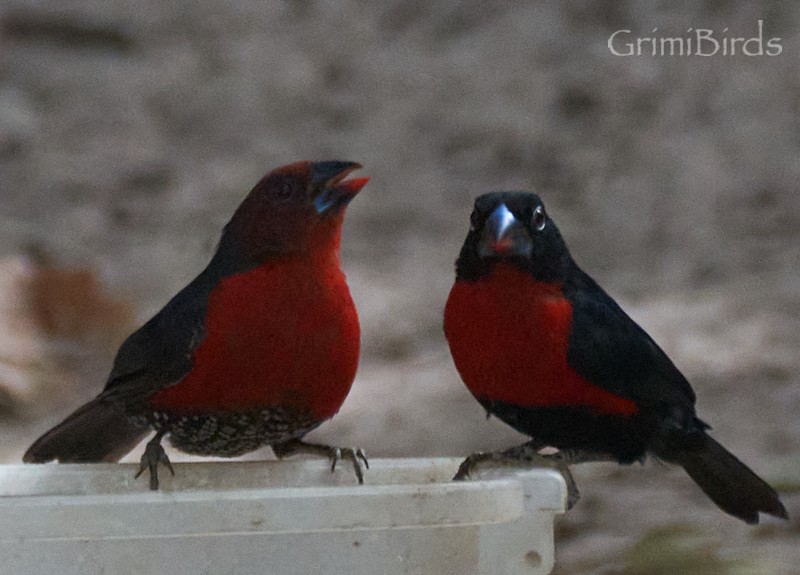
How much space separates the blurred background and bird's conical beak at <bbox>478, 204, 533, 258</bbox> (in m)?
2.33

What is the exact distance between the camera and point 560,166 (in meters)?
6.41

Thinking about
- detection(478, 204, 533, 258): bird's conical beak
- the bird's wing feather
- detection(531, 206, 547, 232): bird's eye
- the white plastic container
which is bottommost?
the white plastic container

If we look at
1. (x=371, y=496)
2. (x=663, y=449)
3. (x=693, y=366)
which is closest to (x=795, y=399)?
(x=693, y=366)

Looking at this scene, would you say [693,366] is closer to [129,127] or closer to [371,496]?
[129,127]

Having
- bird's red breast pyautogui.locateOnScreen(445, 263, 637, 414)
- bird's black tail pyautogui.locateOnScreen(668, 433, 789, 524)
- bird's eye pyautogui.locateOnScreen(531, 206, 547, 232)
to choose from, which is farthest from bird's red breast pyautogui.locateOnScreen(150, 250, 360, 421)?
bird's black tail pyautogui.locateOnScreen(668, 433, 789, 524)

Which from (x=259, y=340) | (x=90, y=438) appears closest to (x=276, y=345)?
(x=259, y=340)

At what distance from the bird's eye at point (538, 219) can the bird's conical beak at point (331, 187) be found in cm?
43

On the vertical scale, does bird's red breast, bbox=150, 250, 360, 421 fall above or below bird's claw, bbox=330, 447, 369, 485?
above

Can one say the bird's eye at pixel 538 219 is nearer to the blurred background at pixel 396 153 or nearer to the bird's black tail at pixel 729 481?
the bird's black tail at pixel 729 481

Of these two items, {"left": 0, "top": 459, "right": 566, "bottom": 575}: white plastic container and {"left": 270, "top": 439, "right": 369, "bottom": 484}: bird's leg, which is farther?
{"left": 270, "top": 439, "right": 369, "bottom": 484}: bird's leg

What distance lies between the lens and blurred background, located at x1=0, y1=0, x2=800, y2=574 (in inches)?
227

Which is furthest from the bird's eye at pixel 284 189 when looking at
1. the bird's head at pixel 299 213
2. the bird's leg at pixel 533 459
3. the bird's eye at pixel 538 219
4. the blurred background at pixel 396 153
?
the blurred background at pixel 396 153

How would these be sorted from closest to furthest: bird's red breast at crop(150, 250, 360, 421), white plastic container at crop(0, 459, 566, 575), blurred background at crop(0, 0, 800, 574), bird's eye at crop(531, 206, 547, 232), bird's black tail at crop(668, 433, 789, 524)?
white plastic container at crop(0, 459, 566, 575) < bird's red breast at crop(150, 250, 360, 421) < bird's eye at crop(531, 206, 547, 232) < bird's black tail at crop(668, 433, 789, 524) < blurred background at crop(0, 0, 800, 574)

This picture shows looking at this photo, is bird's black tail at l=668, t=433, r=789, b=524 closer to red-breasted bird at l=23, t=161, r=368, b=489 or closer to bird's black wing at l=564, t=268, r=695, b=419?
bird's black wing at l=564, t=268, r=695, b=419
